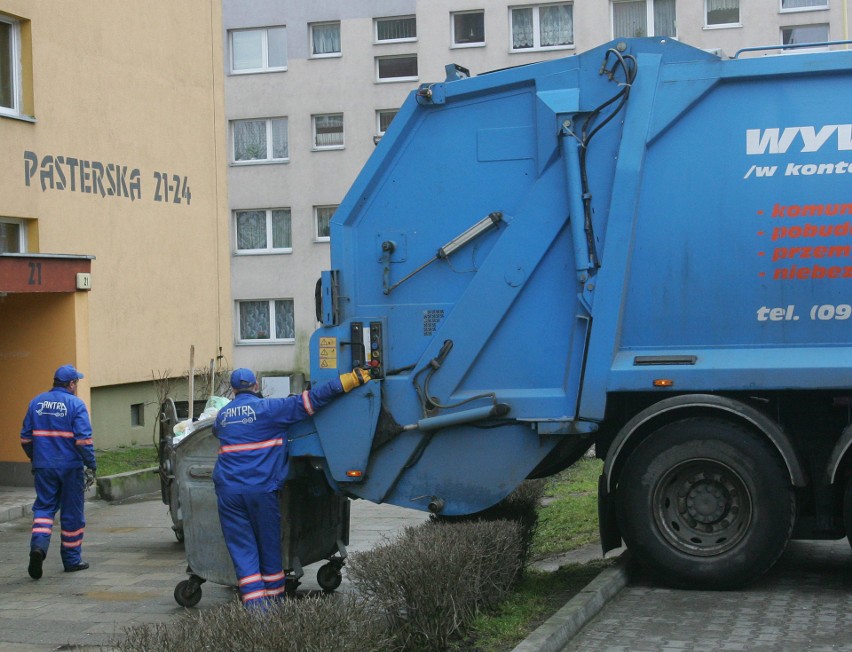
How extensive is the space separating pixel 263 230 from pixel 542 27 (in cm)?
1053

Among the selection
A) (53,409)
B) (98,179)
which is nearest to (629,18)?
(98,179)

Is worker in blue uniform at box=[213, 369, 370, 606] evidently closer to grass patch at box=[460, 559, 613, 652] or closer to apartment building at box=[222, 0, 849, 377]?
grass patch at box=[460, 559, 613, 652]

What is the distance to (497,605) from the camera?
6492 millimetres

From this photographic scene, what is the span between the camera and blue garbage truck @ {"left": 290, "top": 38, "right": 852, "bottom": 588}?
268 inches

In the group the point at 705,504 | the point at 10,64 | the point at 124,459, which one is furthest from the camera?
the point at 124,459

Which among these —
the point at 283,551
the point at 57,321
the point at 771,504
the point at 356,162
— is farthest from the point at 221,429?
the point at 356,162

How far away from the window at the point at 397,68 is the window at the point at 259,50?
119 inches

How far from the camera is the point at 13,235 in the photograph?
609 inches

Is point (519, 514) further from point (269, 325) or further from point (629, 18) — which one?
point (269, 325)

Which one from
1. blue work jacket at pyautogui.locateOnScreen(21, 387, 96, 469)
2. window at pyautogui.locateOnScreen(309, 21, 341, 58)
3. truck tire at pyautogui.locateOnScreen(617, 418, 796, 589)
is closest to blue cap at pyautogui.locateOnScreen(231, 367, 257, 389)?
truck tire at pyautogui.locateOnScreen(617, 418, 796, 589)

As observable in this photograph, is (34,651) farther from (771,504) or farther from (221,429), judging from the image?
(771,504)

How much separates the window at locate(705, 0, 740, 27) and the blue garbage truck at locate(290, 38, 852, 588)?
28.1 meters

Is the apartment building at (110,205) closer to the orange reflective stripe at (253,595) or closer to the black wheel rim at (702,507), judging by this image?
the orange reflective stripe at (253,595)

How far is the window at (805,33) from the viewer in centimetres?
3275
